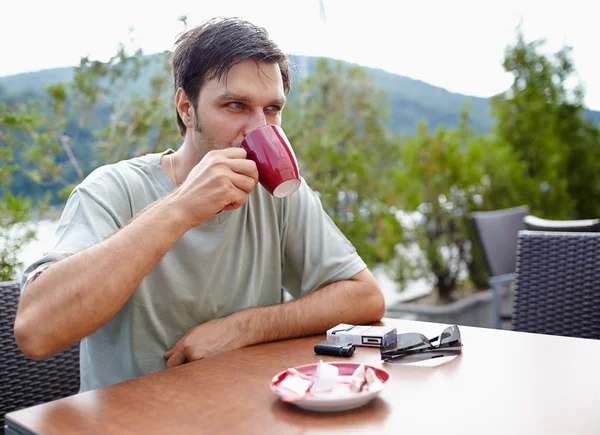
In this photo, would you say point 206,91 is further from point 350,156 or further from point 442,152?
point 442,152

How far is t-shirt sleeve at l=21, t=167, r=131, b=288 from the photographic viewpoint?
4.28ft

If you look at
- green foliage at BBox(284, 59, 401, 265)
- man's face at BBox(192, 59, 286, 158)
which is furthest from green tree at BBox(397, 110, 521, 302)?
man's face at BBox(192, 59, 286, 158)

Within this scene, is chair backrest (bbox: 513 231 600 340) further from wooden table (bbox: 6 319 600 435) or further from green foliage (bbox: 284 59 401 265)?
green foliage (bbox: 284 59 401 265)

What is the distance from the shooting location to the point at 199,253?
1.58 meters

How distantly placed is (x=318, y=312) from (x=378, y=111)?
4308 mm

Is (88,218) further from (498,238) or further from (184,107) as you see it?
(498,238)

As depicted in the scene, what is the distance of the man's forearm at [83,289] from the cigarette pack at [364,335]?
1.40ft

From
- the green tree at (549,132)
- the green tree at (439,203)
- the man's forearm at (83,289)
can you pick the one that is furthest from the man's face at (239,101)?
the green tree at (549,132)

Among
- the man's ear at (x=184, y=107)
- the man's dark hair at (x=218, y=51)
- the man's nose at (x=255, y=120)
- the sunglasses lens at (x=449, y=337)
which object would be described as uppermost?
the man's dark hair at (x=218, y=51)

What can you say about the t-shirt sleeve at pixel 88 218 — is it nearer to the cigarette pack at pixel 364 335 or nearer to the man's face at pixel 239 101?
the man's face at pixel 239 101

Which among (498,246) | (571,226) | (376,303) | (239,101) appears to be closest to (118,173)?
(239,101)

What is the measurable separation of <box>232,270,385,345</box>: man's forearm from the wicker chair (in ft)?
5.80

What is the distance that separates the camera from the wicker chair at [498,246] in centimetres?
325

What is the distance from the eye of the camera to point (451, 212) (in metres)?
4.61
